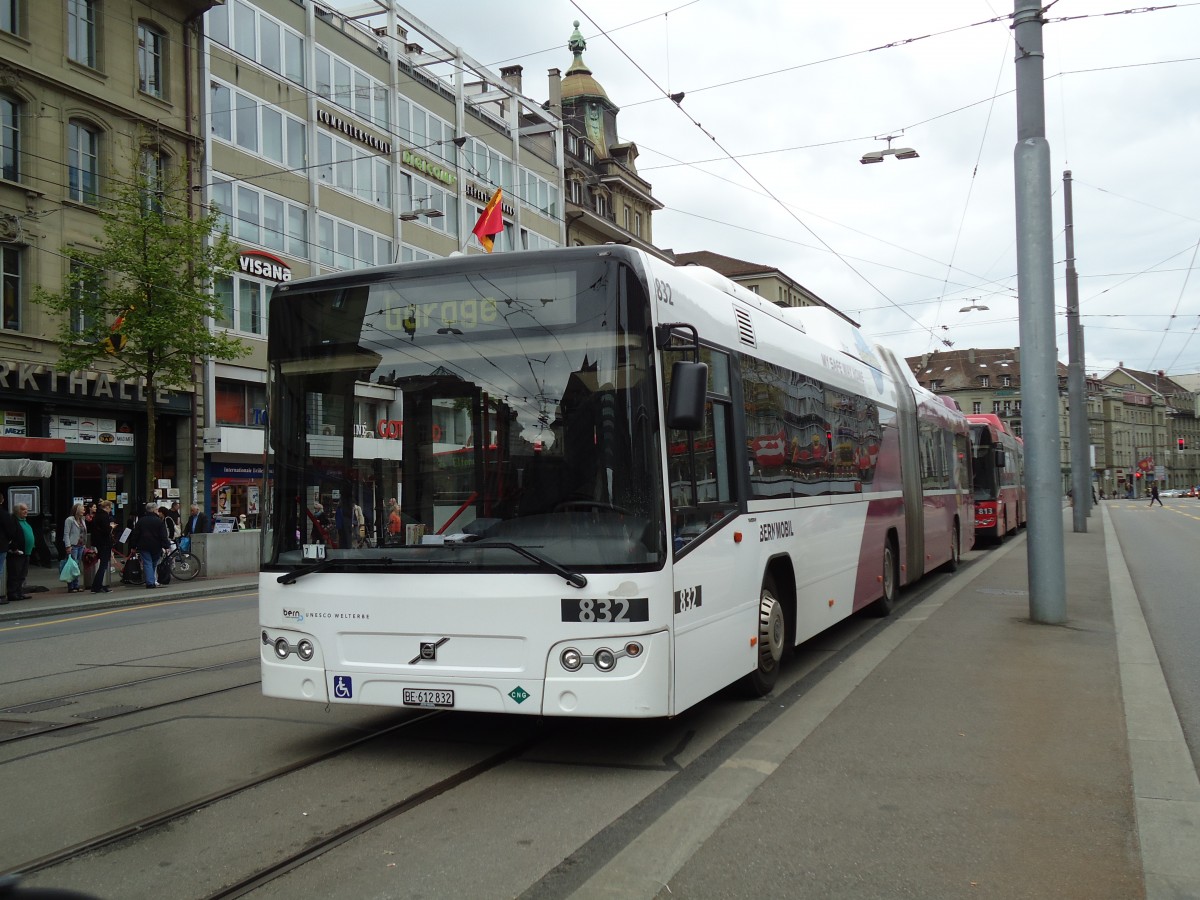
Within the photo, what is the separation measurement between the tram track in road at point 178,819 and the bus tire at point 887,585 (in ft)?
23.3

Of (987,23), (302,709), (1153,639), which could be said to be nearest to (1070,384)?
(987,23)

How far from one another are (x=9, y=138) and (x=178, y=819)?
76.6ft

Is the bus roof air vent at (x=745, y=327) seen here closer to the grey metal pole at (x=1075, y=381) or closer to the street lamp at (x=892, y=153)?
the street lamp at (x=892, y=153)

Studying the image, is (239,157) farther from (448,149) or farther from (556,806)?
(556,806)

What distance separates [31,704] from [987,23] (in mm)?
12832

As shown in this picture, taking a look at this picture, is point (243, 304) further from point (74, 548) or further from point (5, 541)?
point (5, 541)

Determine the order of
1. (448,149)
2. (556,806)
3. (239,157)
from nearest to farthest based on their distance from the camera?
(556,806) → (239,157) → (448,149)

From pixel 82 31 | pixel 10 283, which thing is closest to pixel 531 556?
pixel 10 283

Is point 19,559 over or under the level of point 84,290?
under

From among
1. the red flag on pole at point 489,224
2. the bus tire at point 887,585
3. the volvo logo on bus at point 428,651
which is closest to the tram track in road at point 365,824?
the volvo logo on bus at point 428,651

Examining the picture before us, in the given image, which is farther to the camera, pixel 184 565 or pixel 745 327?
pixel 184 565

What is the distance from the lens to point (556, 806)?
205 inches

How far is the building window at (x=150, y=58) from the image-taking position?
2730cm

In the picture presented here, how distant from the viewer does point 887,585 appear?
40.6ft
